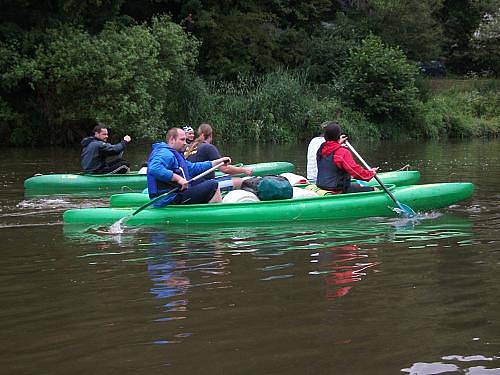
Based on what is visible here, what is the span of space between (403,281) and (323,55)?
29315mm

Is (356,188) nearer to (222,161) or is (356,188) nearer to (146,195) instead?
(222,161)

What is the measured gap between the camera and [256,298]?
215 inches

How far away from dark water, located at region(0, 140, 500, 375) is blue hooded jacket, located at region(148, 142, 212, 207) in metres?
0.51

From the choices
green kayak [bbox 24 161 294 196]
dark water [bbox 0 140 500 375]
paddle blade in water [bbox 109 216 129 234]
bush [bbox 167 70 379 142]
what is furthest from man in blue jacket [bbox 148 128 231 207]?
bush [bbox 167 70 379 142]

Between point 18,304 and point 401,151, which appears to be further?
point 401,151

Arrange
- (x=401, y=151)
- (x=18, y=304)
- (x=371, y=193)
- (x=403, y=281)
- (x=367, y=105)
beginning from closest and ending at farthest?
(x=18, y=304) < (x=403, y=281) < (x=371, y=193) < (x=401, y=151) < (x=367, y=105)

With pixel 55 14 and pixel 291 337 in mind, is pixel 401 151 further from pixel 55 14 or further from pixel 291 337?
pixel 291 337

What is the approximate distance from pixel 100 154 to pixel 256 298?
8.49m

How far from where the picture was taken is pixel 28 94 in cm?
2530

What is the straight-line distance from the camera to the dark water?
4.25m

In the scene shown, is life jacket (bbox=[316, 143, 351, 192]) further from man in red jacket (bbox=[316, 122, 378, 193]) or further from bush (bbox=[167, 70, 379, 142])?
bush (bbox=[167, 70, 379, 142])

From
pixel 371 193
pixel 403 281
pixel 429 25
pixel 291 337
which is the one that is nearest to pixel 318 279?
pixel 403 281

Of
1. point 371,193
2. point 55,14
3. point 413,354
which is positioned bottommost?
point 413,354

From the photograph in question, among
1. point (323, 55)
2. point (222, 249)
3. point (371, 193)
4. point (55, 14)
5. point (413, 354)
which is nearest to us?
point (413, 354)
